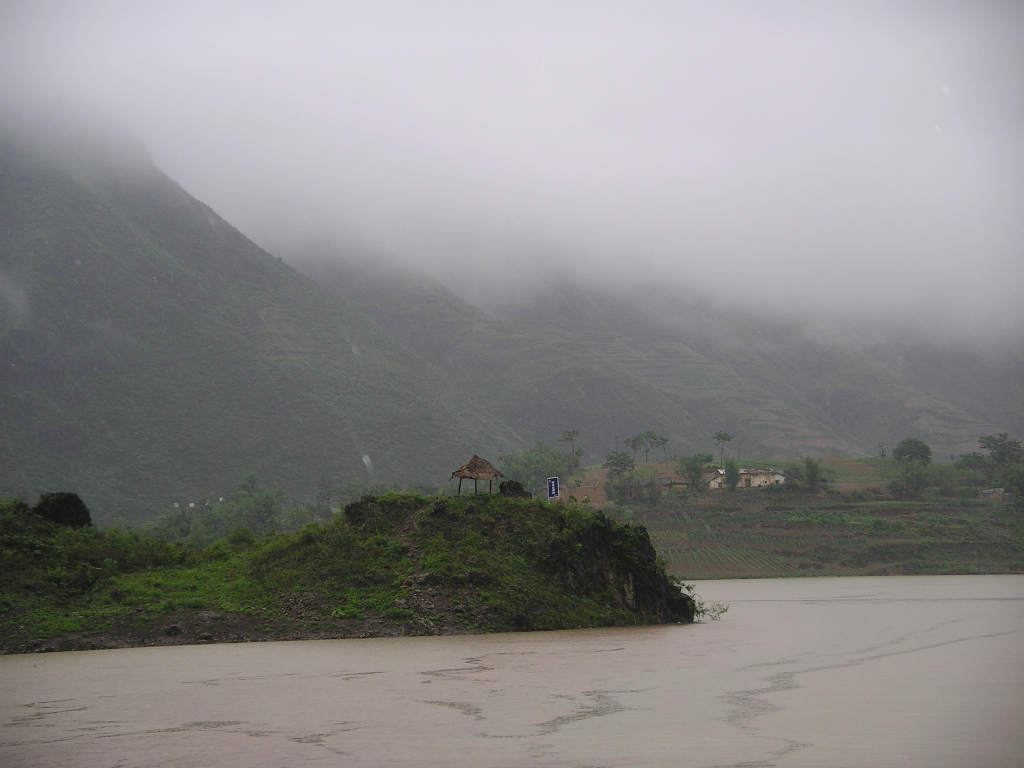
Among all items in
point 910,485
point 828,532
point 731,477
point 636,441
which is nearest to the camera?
point 828,532

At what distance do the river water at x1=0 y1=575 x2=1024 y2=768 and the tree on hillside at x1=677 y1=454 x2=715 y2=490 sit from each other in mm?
99904

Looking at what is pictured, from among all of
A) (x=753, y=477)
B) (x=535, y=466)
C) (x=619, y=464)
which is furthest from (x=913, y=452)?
(x=535, y=466)

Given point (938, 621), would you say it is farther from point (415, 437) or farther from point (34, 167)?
point (34, 167)

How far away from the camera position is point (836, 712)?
15.6m

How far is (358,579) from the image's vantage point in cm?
3108

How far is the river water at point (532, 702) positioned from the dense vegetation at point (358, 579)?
4.72 ft

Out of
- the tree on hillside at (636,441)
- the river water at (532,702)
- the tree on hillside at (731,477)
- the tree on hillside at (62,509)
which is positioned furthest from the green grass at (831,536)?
the river water at (532,702)

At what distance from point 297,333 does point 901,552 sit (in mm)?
107116

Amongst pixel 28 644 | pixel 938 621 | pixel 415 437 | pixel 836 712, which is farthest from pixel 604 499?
pixel 836 712

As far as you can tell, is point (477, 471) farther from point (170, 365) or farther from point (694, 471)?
point (170, 365)

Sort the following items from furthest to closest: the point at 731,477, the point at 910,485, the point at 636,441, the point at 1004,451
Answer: the point at 636,441
the point at 1004,451
the point at 731,477
the point at 910,485

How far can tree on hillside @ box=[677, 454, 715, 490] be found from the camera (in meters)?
130

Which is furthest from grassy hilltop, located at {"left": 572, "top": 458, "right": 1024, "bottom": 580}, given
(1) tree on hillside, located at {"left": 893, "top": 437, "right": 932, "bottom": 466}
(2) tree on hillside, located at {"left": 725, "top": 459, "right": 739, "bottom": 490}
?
(1) tree on hillside, located at {"left": 893, "top": 437, "right": 932, "bottom": 466}

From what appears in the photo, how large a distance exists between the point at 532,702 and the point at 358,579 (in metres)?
15.0
